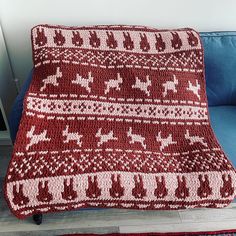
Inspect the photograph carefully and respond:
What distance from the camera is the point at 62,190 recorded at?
0.95m

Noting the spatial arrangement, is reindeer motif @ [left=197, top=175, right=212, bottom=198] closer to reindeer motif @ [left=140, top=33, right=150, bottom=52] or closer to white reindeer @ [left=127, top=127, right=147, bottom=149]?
white reindeer @ [left=127, top=127, right=147, bottom=149]

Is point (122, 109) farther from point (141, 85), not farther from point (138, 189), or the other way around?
point (138, 189)

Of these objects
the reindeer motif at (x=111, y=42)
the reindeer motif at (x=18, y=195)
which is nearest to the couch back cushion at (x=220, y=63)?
the reindeer motif at (x=111, y=42)

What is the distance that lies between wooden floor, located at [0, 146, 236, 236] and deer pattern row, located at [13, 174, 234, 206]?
1.18 feet

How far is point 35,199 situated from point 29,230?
399mm

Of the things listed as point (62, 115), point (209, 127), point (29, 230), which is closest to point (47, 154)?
point (62, 115)

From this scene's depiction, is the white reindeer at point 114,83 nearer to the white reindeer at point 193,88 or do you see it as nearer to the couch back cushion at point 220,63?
the white reindeer at point 193,88

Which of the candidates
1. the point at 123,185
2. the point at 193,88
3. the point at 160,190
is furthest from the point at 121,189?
the point at 193,88

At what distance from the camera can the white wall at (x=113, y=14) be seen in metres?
1.35

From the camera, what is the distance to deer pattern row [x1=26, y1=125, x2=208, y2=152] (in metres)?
1.06

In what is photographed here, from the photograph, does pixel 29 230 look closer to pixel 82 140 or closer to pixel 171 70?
pixel 82 140

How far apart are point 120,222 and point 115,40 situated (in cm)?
87

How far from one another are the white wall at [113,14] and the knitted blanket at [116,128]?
163 millimetres

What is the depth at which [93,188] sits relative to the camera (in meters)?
0.96
